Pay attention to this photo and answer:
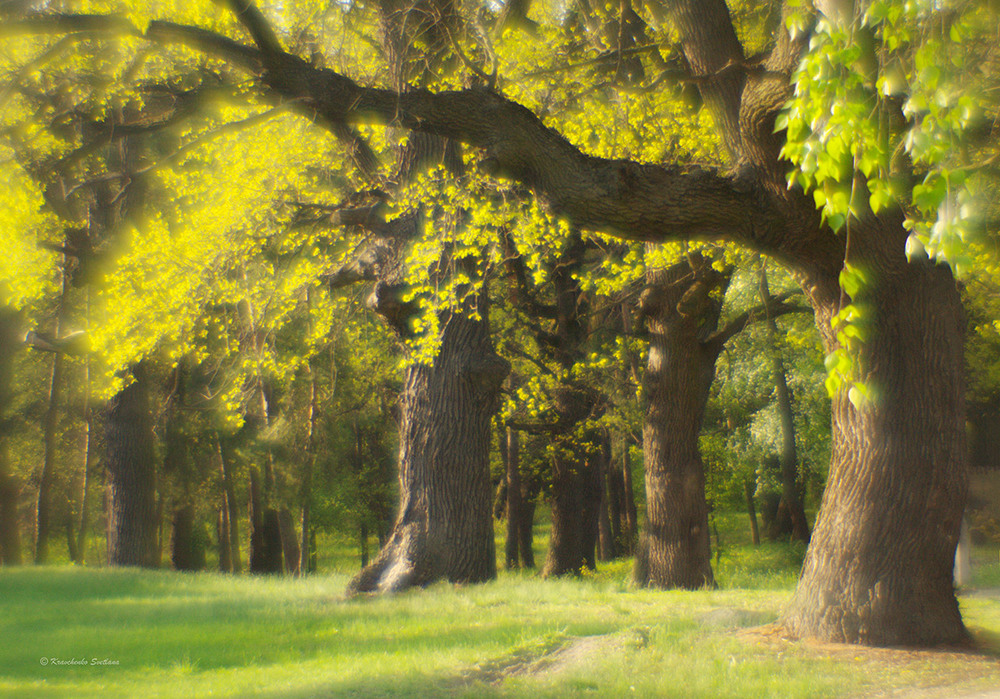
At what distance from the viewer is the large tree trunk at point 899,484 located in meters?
5.96

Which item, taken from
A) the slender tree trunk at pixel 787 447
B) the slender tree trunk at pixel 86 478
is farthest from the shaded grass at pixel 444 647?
the slender tree trunk at pixel 86 478

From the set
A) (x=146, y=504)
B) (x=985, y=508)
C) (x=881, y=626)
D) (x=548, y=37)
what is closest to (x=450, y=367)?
(x=548, y=37)

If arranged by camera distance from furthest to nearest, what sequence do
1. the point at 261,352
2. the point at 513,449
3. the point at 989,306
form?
the point at 513,449 → the point at 989,306 → the point at 261,352

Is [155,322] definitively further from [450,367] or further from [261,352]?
[450,367]

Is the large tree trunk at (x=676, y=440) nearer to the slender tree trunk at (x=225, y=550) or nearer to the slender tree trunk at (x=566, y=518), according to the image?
the slender tree trunk at (x=566, y=518)

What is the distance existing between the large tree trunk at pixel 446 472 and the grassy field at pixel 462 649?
51cm

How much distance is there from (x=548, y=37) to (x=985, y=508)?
21073mm

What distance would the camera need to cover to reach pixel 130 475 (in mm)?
15883

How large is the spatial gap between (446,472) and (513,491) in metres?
11.4

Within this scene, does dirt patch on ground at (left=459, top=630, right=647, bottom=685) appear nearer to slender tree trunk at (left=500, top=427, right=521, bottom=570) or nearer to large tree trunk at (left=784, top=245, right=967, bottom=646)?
large tree trunk at (left=784, top=245, right=967, bottom=646)

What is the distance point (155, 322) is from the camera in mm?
10555

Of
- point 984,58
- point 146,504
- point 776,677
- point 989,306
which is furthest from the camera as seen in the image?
point 146,504

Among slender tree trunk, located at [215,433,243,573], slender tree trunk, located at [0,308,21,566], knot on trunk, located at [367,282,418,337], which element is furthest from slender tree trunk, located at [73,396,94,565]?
knot on trunk, located at [367,282,418,337]

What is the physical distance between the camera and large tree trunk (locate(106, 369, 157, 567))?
15875 millimetres
